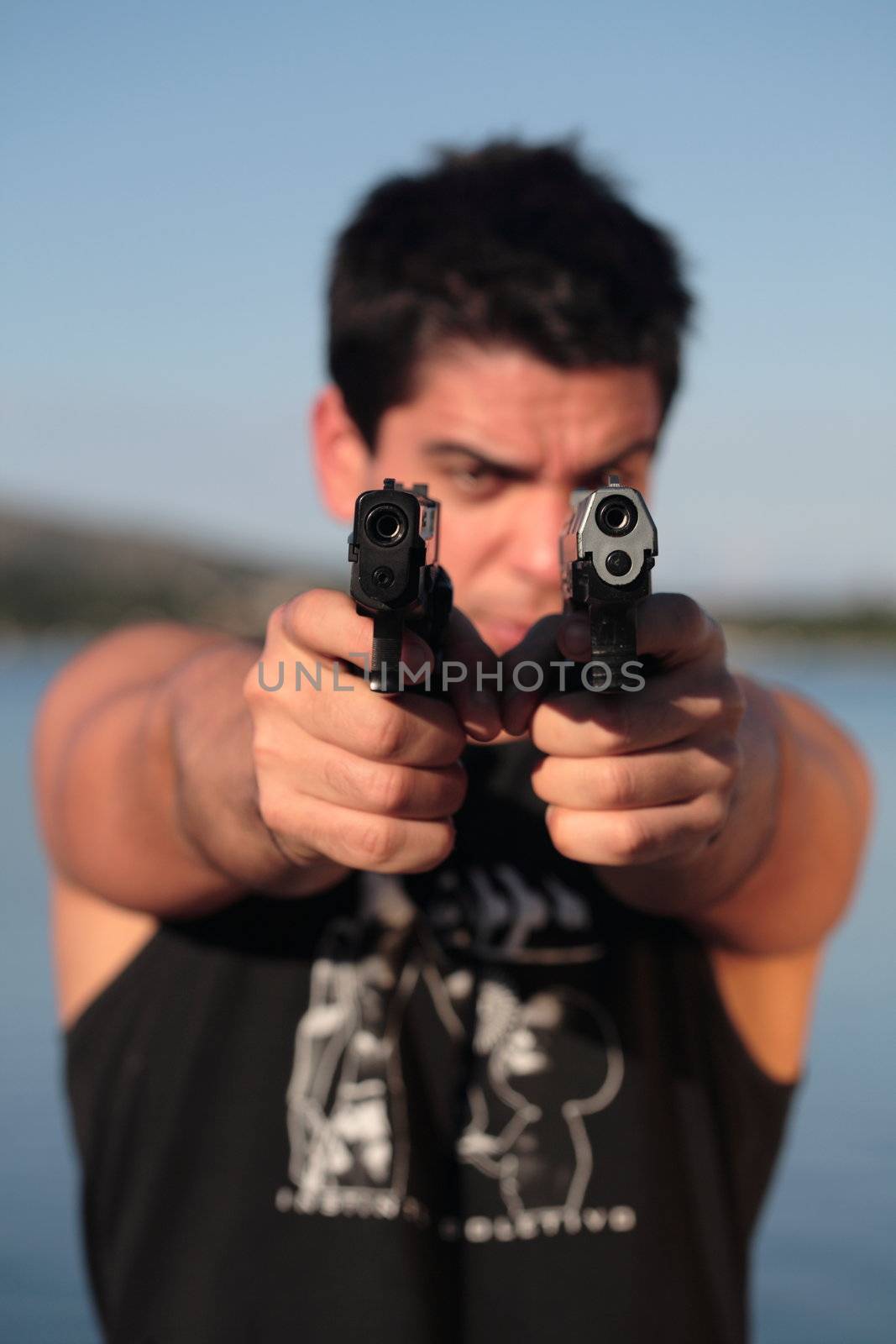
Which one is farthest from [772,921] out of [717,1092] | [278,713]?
[278,713]

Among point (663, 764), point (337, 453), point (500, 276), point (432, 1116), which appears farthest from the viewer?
point (337, 453)

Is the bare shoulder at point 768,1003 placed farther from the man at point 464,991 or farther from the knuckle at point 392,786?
the knuckle at point 392,786

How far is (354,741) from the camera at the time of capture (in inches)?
68.3

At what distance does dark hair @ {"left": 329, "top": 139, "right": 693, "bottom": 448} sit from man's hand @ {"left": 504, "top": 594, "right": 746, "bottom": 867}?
4.84ft

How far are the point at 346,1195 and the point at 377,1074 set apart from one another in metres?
0.27

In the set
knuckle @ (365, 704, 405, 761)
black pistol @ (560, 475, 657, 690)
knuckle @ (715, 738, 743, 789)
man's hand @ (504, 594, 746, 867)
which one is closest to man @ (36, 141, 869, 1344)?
knuckle @ (715, 738, 743, 789)

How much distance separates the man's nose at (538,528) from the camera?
2939 millimetres

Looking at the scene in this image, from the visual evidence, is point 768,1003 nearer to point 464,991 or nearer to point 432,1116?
point 464,991

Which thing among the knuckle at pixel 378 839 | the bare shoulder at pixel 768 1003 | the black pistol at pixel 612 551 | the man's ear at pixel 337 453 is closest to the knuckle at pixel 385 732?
the knuckle at pixel 378 839

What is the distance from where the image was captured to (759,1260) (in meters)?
6.21

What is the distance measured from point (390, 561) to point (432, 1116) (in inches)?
72.6

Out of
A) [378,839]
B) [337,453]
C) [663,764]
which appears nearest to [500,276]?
[337,453]

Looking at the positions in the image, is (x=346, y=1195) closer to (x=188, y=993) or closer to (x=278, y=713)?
(x=188, y=993)

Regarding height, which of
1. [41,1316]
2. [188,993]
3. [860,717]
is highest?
[860,717]
